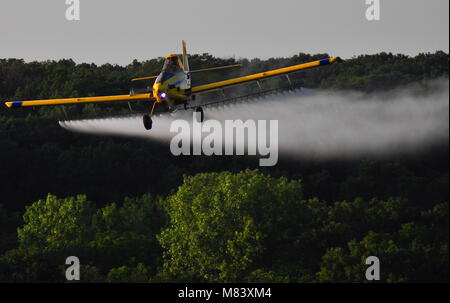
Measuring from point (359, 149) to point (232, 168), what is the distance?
16277mm

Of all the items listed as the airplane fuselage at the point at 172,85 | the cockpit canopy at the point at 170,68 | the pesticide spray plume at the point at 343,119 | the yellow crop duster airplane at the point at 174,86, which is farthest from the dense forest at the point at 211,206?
the cockpit canopy at the point at 170,68

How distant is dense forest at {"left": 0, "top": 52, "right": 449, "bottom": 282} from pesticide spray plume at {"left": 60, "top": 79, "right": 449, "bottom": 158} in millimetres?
2116

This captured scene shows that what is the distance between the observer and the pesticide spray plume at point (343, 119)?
294 ft

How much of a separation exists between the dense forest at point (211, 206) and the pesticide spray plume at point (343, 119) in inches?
83.3

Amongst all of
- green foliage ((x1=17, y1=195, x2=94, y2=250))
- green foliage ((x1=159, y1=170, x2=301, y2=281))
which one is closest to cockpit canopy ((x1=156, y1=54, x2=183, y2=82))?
green foliage ((x1=159, y1=170, x2=301, y2=281))

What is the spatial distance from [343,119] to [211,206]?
18.2 m

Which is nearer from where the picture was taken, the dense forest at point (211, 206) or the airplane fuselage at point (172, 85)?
the airplane fuselage at point (172, 85)

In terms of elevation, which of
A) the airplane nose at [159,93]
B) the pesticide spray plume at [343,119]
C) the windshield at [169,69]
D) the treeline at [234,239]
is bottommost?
the treeline at [234,239]

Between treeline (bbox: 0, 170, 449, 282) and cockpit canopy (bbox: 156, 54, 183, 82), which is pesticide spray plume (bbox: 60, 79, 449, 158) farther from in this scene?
cockpit canopy (bbox: 156, 54, 183, 82)

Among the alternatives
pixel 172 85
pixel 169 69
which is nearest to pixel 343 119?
pixel 169 69

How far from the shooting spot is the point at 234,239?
106 m

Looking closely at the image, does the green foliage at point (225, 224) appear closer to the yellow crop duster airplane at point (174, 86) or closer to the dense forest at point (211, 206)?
the dense forest at point (211, 206)

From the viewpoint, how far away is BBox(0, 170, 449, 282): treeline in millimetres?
97312
